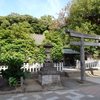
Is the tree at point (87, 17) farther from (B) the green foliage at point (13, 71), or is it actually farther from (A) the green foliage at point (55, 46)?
(B) the green foliage at point (13, 71)

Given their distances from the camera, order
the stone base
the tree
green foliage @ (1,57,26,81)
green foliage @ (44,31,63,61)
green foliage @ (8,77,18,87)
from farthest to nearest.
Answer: green foliage @ (44,31,63,61) → the tree → the stone base → green foliage @ (1,57,26,81) → green foliage @ (8,77,18,87)

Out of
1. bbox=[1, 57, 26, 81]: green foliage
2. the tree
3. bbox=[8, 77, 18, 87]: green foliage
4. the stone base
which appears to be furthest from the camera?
the tree

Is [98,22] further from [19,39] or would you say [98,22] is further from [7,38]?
[7,38]

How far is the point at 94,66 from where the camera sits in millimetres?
13133

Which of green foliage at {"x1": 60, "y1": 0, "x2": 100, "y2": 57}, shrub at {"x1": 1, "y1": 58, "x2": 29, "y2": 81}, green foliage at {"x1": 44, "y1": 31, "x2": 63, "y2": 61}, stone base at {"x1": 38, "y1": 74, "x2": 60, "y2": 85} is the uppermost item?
green foliage at {"x1": 60, "y1": 0, "x2": 100, "y2": 57}

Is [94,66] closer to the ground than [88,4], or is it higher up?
closer to the ground

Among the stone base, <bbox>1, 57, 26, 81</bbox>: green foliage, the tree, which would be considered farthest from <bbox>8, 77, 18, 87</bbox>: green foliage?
the tree

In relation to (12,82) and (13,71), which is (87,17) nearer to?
(13,71)

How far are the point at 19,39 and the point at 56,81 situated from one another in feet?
20.1

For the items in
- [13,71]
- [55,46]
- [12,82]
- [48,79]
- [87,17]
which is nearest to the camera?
[12,82]

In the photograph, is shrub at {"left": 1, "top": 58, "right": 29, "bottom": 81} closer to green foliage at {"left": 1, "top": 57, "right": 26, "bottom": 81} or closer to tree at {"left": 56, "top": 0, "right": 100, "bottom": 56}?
green foliage at {"left": 1, "top": 57, "right": 26, "bottom": 81}

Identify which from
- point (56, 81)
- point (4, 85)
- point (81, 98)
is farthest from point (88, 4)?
point (4, 85)

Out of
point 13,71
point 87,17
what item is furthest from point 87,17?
point 13,71

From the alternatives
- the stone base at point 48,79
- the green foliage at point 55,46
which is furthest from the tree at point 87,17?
the stone base at point 48,79
